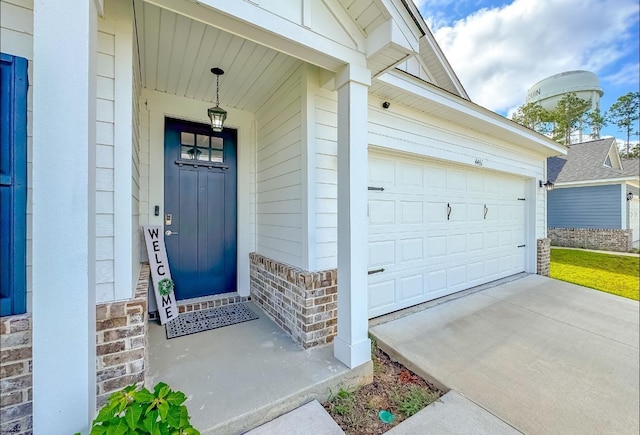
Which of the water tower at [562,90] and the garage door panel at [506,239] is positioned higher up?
the water tower at [562,90]

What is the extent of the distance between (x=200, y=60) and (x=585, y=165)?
49.5ft

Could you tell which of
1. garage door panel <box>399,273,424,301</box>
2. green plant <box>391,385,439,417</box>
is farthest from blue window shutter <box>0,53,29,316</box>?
garage door panel <box>399,273,424,301</box>

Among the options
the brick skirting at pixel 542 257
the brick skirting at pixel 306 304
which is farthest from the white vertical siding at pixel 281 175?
the brick skirting at pixel 542 257

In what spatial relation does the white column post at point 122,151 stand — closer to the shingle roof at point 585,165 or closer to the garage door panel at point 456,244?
the garage door panel at point 456,244

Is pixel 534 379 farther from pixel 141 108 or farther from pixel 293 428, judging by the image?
pixel 141 108

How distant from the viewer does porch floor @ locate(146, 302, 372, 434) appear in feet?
5.74

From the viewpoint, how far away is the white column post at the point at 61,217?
111 cm

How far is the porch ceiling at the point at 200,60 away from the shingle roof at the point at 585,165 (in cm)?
1267

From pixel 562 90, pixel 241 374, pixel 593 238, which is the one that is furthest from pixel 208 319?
pixel 562 90

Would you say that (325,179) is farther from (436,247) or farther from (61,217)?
(436,247)

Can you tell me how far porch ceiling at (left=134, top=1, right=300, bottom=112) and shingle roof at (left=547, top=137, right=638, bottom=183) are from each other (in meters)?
12.7

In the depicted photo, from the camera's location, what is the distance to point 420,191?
3887 mm

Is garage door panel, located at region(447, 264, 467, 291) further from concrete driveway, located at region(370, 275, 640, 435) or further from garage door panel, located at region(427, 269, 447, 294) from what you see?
concrete driveway, located at region(370, 275, 640, 435)

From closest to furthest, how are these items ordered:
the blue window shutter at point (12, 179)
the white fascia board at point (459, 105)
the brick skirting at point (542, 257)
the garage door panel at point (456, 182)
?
the blue window shutter at point (12, 179) → the white fascia board at point (459, 105) → the garage door panel at point (456, 182) → the brick skirting at point (542, 257)
